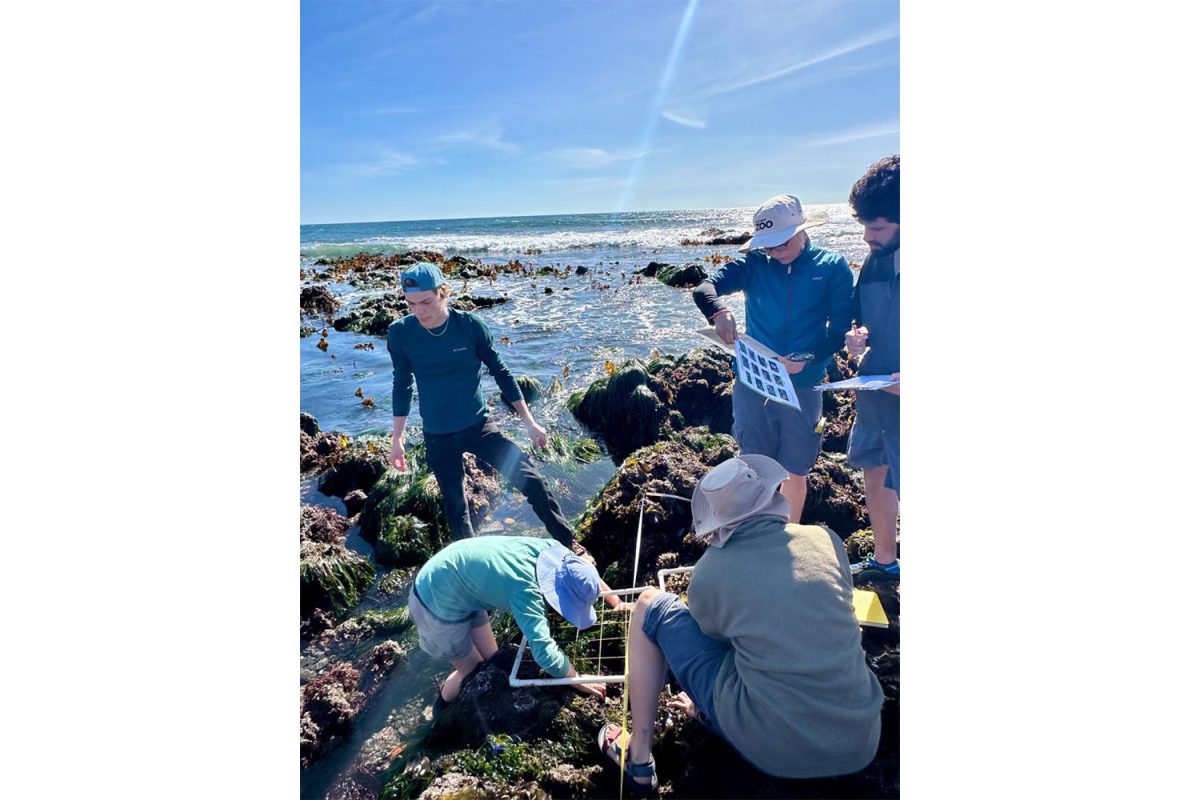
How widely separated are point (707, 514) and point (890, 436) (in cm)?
109

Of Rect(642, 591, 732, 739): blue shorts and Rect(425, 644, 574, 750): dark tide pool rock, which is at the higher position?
Rect(642, 591, 732, 739): blue shorts

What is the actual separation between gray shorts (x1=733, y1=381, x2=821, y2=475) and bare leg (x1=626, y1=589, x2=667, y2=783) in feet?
3.78

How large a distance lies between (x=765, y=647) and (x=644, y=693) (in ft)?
1.78

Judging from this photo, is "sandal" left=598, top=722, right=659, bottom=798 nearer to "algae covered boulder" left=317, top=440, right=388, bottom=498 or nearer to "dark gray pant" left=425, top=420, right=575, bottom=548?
"dark gray pant" left=425, top=420, right=575, bottom=548

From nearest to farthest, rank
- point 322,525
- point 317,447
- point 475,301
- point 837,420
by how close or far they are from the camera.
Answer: point 322,525 → point 837,420 → point 317,447 → point 475,301

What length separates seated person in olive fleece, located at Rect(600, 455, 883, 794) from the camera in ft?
5.72

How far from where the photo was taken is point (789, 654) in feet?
5.70

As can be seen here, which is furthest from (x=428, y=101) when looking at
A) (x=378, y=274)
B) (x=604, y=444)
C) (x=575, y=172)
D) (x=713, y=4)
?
(x=378, y=274)

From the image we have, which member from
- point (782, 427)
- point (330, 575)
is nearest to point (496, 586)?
point (330, 575)

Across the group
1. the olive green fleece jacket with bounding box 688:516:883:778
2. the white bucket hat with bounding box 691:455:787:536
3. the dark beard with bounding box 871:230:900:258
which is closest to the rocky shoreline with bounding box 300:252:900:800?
the olive green fleece jacket with bounding box 688:516:883:778

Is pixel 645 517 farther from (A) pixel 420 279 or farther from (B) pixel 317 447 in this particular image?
(B) pixel 317 447

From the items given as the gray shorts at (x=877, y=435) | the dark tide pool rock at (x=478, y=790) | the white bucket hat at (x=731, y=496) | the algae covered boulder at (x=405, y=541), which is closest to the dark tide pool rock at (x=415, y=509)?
the algae covered boulder at (x=405, y=541)

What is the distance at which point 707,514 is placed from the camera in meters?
2.01

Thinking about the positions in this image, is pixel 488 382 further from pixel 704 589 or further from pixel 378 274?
pixel 378 274
